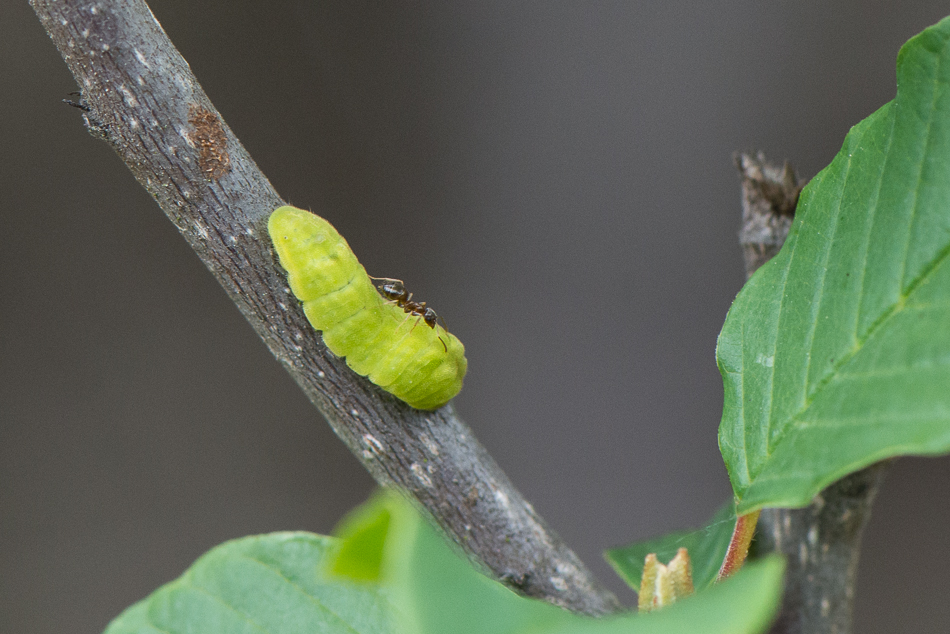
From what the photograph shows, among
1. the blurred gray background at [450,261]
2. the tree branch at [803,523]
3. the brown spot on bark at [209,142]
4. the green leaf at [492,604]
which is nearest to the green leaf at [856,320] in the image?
the green leaf at [492,604]

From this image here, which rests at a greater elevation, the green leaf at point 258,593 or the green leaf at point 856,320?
the green leaf at point 258,593

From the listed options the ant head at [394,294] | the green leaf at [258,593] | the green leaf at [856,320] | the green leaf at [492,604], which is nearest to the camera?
the green leaf at [492,604]

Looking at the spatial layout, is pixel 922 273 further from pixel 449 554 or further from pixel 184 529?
pixel 184 529

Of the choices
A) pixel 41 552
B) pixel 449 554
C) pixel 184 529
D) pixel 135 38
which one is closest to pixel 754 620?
pixel 449 554

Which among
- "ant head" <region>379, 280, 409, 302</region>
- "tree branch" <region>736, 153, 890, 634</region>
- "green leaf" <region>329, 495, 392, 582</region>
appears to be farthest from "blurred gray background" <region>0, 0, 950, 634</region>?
"green leaf" <region>329, 495, 392, 582</region>

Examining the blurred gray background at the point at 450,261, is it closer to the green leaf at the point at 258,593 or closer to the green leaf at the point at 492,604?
the green leaf at the point at 258,593

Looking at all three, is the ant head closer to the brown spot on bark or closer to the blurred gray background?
the brown spot on bark
